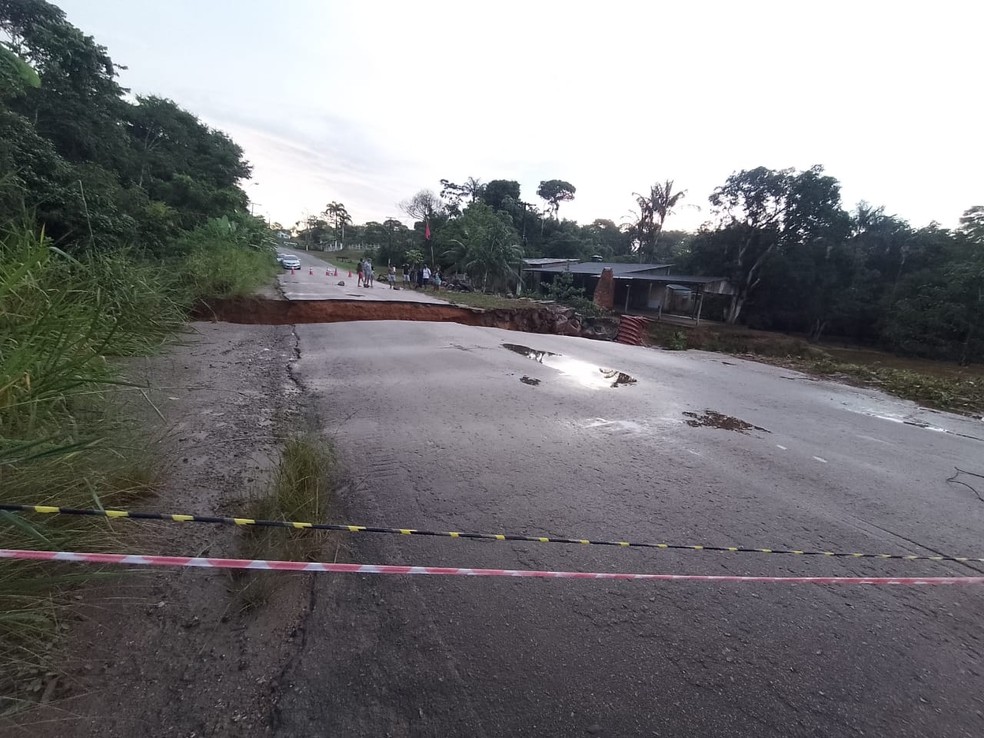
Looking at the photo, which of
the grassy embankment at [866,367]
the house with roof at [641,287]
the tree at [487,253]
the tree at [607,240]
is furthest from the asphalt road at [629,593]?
the tree at [607,240]

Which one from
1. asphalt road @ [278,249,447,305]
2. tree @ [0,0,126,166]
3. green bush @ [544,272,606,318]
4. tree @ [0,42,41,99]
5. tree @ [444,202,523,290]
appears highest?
tree @ [0,0,126,166]

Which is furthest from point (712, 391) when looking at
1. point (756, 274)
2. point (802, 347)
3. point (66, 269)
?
point (756, 274)

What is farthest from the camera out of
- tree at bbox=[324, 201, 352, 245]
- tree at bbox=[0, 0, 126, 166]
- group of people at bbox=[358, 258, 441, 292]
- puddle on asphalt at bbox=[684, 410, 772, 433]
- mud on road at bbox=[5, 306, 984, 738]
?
tree at bbox=[324, 201, 352, 245]

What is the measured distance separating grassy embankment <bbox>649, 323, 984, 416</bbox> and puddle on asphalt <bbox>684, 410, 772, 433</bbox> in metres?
6.22

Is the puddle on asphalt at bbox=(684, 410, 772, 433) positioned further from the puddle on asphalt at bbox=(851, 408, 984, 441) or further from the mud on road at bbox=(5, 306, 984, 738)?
the puddle on asphalt at bbox=(851, 408, 984, 441)

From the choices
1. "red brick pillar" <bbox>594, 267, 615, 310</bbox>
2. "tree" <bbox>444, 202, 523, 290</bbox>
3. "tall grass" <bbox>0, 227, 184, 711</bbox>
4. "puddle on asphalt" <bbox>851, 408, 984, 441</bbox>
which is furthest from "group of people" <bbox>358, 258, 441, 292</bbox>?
"puddle on asphalt" <bbox>851, 408, 984, 441</bbox>

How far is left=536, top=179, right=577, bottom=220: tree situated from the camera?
47.7 meters

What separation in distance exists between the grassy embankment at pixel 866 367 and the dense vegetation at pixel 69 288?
503 inches

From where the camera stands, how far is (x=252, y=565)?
1792mm

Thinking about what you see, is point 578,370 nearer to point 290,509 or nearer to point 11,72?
point 290,509

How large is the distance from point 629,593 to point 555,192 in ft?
164

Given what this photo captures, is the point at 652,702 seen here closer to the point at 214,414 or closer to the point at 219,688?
the point at 219,688

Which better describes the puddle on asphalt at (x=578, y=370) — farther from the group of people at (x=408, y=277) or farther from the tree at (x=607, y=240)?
the tree at (x=607, y=240)

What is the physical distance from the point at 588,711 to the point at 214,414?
433 centimetres
